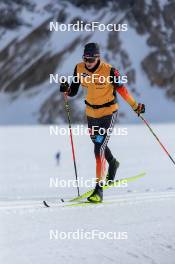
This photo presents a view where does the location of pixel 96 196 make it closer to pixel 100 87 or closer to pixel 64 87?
pixel 100 87

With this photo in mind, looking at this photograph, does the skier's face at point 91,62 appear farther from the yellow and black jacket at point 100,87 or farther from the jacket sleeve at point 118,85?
the jacket sleeve at point 118,85

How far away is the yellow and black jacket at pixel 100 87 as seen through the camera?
7262 millimetres

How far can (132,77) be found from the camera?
70.8 metres

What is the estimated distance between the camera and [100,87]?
289 inches

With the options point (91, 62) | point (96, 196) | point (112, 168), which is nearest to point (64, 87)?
point (91, 62)

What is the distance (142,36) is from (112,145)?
4574 cm

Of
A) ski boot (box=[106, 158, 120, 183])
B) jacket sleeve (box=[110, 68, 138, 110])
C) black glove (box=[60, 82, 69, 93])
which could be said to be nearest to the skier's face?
jacket sleeve (box=[110, 68, 138, 110])

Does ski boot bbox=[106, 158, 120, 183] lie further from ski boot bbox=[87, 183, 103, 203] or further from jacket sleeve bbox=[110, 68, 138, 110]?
jacket sleeve bbox=[110, 68, 138, 110]

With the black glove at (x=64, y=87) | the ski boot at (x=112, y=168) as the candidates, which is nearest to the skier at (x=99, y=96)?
the black glove at (x=64, y=87)

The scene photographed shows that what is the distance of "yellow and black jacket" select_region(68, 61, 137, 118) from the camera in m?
7.26

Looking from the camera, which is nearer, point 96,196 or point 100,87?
point 100,87

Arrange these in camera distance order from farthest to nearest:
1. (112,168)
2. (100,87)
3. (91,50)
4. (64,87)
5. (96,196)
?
(112,168), (64,87), (96,196), (100,87), (91,50)

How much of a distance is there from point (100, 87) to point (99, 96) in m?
0.14

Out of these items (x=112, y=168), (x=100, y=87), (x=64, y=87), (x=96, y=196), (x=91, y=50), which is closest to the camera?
(x=91, y=50)
